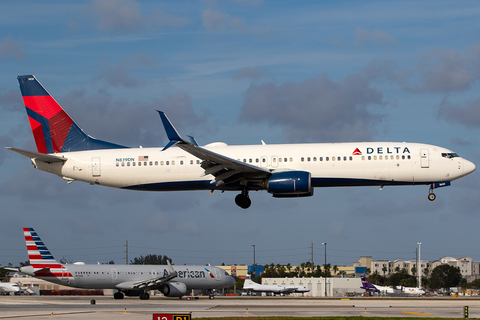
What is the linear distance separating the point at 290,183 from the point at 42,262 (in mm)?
37830

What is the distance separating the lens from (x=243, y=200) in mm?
47719

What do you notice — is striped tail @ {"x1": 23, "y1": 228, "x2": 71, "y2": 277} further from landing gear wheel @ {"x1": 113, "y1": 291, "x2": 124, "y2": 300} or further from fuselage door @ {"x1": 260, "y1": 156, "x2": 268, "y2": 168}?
fuselage door @ {"x1": 260, "y1": 156, "x2": 268, "y2": 168}

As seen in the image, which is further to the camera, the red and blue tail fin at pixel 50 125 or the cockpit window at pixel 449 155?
the red and blue tail fin at pixel 50 125

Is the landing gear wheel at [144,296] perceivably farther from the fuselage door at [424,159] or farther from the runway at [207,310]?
the fuselage door at [424,159]

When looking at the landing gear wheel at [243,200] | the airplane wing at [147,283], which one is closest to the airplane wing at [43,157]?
the landing gear wheel at [243,200]

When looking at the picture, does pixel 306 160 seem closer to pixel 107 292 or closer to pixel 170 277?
pixel 170 277

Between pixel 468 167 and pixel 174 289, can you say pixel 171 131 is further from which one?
pixel 174 289

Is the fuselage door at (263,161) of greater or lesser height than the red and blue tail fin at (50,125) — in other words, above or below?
below

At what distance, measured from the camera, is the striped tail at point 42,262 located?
66875 mm

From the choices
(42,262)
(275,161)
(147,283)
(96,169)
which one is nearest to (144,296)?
(147,283)

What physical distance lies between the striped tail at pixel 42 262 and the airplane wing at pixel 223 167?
30.6 metres

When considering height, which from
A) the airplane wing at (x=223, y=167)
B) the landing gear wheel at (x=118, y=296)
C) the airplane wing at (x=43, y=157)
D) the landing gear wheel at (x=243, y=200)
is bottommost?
the landing gear wheel at (x=118, y=296)

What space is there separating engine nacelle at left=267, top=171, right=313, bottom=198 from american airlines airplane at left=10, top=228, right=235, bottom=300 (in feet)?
92.8

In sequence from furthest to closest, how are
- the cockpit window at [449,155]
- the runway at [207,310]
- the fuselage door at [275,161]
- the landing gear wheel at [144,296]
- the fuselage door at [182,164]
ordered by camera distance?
the landing gear wheel at [144,296], the fuselage door at [182,164], the fuselage door at [275,161], the cockpit window at [449,155], the runway at [207,310]
